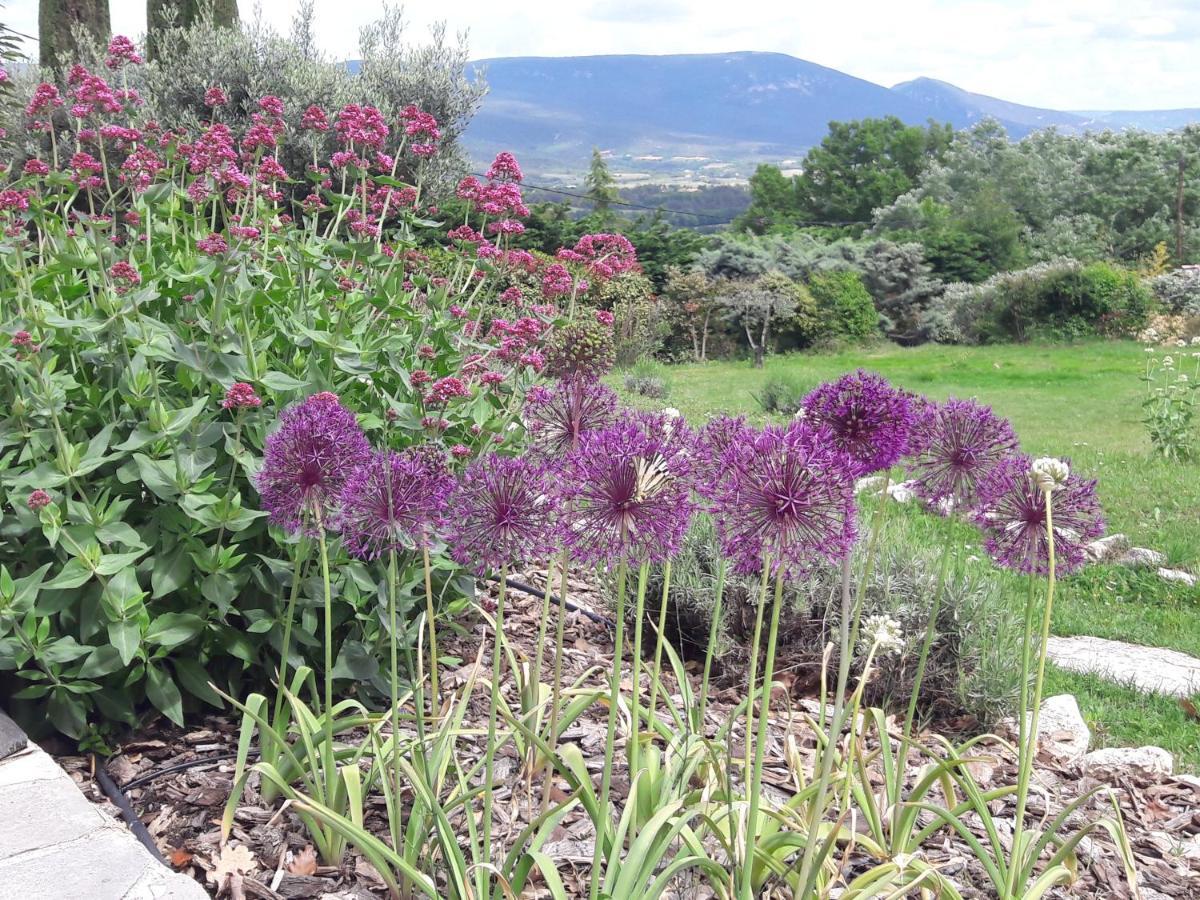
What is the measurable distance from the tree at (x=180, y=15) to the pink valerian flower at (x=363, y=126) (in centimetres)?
1248

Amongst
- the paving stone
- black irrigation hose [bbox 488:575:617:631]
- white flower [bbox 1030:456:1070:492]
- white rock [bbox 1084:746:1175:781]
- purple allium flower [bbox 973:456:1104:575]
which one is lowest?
white rock [bbox 1084:746:1175:781]

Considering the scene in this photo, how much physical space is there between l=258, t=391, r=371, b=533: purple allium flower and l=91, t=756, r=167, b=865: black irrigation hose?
0.87 meters

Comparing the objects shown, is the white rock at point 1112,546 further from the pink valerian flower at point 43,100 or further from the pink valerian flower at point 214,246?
the pink valerian flower at point 43,100

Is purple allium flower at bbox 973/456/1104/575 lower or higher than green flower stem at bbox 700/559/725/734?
higher

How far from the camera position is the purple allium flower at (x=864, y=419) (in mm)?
2086

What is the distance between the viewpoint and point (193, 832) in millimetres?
2488

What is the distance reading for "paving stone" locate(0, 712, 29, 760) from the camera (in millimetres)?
2543

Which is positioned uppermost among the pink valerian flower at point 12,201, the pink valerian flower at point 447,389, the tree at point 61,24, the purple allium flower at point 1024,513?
the tree at point 61,24

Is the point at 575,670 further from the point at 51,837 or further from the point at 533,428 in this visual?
the point at 51,837

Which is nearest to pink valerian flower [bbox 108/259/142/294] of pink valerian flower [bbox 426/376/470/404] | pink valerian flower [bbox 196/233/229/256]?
pink valerian flower [bbox 196/233/229/256]

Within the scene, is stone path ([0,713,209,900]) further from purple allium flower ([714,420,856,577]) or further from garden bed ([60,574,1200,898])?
purple allium flower ([714,420,856,577])

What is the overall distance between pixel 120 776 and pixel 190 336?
1266 mm

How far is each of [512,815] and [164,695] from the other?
106cm

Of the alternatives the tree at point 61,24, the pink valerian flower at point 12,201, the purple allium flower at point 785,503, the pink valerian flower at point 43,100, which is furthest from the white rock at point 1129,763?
the tree at point 61,24
